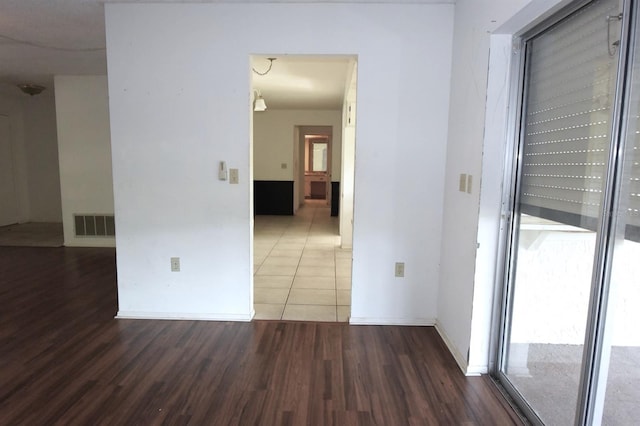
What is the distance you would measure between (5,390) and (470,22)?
3.41 m

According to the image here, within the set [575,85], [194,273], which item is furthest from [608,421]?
[194,273]

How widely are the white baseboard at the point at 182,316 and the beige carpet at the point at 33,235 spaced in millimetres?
3394

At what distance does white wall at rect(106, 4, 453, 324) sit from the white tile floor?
385 mm

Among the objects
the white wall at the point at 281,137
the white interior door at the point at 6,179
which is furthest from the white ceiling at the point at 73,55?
the white wall at the point at 281,137

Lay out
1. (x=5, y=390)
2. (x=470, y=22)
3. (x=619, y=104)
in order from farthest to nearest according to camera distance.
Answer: (x=470, y=22) < (x=5, y=390) < (x=619, y=104)

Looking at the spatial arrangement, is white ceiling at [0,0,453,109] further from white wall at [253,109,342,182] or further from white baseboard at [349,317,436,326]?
white baseboard at [349,317,436,326]

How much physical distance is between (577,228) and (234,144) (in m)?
2.19

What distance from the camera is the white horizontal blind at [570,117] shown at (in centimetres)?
145

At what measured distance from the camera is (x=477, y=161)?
2174 mm

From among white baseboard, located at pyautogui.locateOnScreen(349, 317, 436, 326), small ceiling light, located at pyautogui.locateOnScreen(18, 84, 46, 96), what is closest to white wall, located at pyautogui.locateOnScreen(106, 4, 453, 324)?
white baseboard, located at pyautogui.locateOnScreen(349, 317, 436, 326)

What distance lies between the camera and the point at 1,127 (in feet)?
22.1

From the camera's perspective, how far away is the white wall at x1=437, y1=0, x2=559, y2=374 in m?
2.04

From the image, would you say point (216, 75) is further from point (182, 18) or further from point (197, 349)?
point (197, 349)

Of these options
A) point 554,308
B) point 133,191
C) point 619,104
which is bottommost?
point 554,308
